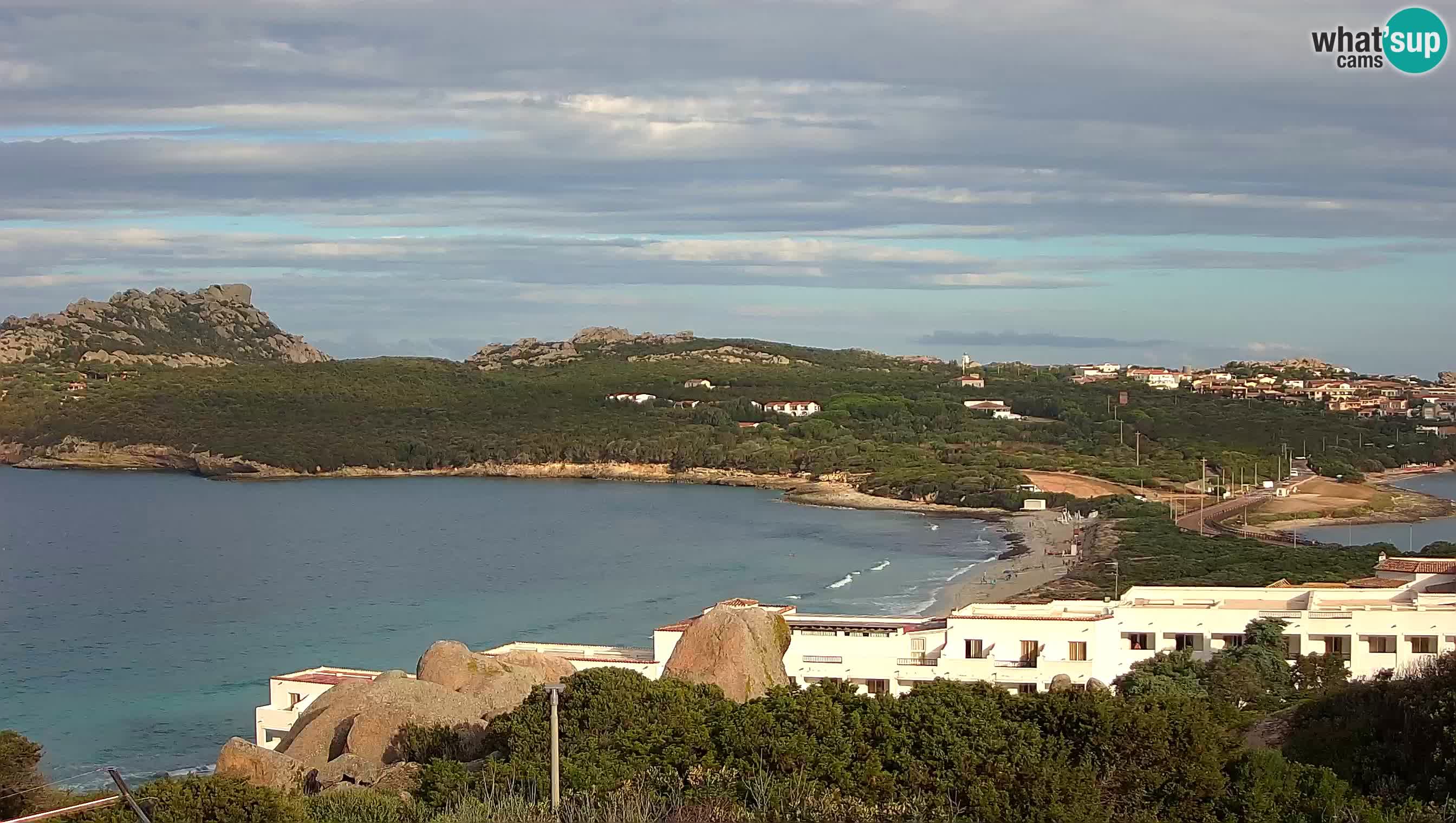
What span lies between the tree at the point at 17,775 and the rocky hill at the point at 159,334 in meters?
99.4

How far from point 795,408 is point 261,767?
83147 mm

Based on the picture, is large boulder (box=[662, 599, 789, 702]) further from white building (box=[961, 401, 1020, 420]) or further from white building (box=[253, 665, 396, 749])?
white building (box=[961, 401, 1020, 420])

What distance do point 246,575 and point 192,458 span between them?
41.6m

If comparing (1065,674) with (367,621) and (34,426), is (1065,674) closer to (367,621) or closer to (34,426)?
(367,621)

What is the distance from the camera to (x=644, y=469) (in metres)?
83.9

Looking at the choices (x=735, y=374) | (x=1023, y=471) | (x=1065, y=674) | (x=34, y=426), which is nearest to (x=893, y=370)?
(x=735, y=374)

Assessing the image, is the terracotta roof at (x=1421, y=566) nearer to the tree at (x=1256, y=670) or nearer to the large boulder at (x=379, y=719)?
the tree at (x=1256, y=670)

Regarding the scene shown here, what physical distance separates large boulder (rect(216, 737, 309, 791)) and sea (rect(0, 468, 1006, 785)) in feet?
35.5

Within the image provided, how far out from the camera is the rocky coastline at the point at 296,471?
8062 cm

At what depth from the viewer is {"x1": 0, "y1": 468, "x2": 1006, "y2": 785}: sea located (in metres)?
29.8

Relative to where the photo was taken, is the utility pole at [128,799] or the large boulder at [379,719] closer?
the utility pole at [128,799]

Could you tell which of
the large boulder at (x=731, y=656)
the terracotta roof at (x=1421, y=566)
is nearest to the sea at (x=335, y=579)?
the large boulder at (x=731, y=656)

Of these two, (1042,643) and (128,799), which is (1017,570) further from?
(128,799)

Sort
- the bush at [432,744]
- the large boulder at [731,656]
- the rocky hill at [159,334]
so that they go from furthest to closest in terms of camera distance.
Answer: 1. the rocky hill at [159,334]
2. the large boulder at [731,656]
3. the bush at [432,744]
